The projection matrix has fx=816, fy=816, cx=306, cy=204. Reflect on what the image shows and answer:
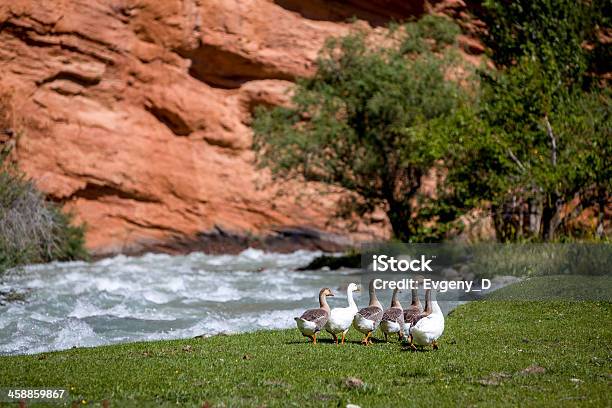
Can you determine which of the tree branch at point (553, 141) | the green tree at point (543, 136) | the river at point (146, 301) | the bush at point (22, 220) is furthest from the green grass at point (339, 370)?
the bush at point (22, 220)

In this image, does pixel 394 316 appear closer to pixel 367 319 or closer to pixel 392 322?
pixel 392 322

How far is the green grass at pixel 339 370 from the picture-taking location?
8703mm

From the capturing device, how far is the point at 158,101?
4281 cm

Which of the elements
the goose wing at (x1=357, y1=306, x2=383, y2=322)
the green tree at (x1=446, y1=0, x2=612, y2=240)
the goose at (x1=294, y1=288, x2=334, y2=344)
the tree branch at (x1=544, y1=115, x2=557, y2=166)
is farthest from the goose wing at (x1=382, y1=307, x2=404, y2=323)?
the tree branch at (x1=544, y1=115, x2=557, y2=166)

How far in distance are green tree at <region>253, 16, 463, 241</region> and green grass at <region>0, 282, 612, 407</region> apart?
1765cm

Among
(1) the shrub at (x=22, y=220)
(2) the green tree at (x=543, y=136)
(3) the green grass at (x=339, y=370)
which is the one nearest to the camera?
(3) the green grass at (x=339, y=370)

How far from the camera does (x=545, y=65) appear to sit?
2470 cm

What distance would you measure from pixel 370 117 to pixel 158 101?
594 inches

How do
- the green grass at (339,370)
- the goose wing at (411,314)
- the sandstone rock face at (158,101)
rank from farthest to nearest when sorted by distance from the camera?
the sandstone rock face at (158,101) < the goose wing at (411,314) < the green grass at (339,370)

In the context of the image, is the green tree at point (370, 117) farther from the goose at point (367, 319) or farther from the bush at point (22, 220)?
the goose at point (367, 319)

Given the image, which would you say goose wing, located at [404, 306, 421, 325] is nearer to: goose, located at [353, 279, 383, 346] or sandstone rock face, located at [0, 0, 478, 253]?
goose, located at [353, 279, 383, 346]

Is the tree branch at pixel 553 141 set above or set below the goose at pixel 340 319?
above

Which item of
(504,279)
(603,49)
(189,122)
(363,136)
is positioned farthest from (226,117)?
(504,279)

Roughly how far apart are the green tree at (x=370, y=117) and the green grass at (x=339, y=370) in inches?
695
